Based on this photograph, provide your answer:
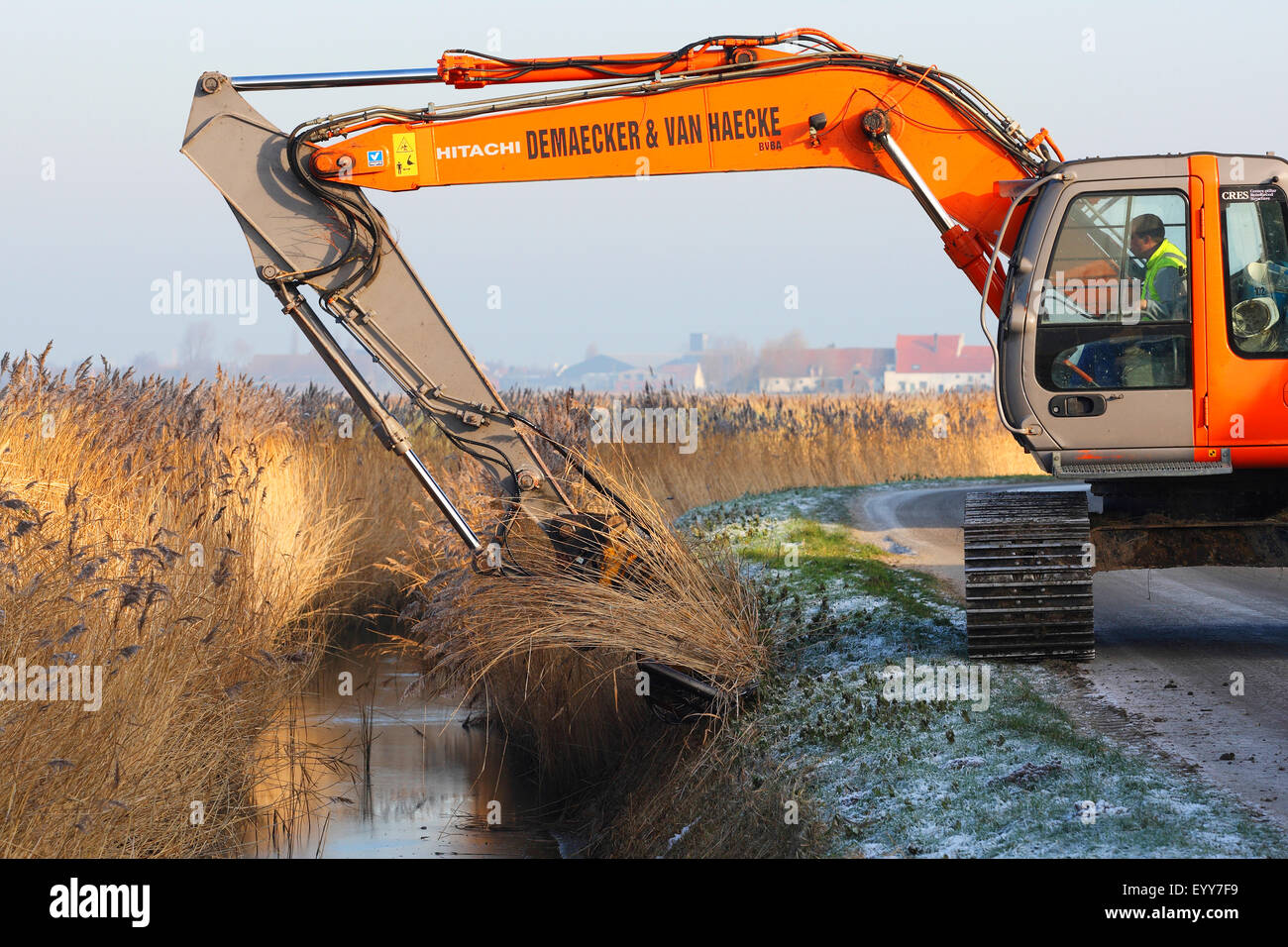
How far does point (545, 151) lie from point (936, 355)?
74.8 m

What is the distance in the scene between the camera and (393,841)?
8344mm

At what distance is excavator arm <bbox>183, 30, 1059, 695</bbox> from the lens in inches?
329

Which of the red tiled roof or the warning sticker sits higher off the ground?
the red tiled roof

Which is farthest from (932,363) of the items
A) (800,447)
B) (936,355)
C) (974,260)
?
(974,260)

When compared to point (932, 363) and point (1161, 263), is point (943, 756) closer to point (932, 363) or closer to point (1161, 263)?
point (1161, 263)

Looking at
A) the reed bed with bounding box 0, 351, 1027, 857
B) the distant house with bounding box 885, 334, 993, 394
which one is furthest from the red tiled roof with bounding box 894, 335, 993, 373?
the reed bed with bounding box 0, 351, 1027, 857

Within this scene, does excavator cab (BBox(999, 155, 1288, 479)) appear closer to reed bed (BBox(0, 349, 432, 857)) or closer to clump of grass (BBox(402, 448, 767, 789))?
clump of grass (BBox(402, 448, 767, 789))

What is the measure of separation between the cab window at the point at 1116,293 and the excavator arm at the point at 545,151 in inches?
Answer: 18.6

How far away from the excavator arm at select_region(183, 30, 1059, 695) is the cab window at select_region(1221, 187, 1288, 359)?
121 cm

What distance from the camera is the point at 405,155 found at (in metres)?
8.37

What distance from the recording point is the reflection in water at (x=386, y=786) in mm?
8281

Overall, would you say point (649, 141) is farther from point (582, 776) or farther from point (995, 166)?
point (582, 776)

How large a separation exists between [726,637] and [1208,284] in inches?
140
